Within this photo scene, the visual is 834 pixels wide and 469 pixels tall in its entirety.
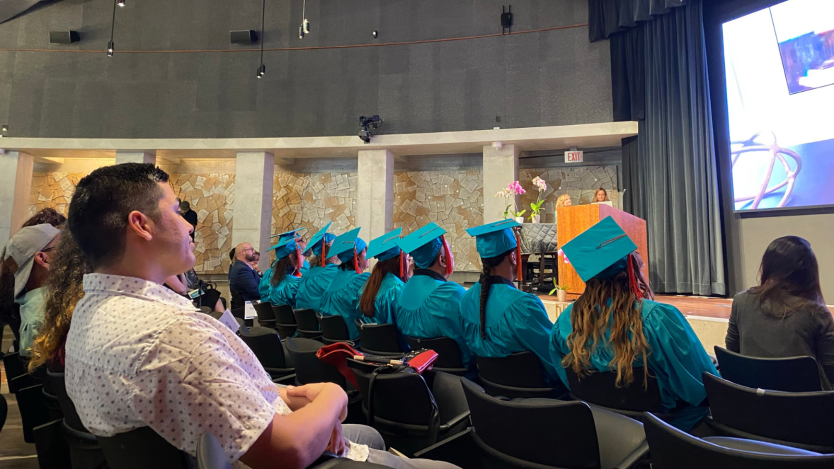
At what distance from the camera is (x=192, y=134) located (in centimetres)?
945

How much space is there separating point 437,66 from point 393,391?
809cm

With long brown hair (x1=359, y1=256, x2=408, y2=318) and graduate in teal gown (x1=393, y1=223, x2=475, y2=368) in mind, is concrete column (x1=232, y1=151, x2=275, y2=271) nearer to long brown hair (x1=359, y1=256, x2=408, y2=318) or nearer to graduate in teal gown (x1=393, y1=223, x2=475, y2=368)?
long brown hair (x1=359, y1=256, x2=408, y2=318)

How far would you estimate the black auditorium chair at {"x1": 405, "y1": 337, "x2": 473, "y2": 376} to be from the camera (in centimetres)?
245

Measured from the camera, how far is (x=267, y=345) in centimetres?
258

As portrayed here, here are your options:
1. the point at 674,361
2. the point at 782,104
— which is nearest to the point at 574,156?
the point at 782,104

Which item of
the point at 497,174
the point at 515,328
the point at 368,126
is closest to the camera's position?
Answer: the point at 515,328

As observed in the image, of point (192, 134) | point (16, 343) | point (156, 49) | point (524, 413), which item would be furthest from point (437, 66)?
point (524, 413)

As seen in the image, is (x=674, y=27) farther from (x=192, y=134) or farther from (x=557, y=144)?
(x=192, y=134)

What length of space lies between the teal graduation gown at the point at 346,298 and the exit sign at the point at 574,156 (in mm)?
5493

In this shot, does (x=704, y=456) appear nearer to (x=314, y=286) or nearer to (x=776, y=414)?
(x=776, y=414)

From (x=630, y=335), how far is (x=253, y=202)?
27.7 feet

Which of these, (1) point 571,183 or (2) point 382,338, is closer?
(2) point 382,338

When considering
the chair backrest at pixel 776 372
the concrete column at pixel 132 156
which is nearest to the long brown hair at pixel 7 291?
the chair backrest at pixel 776 372

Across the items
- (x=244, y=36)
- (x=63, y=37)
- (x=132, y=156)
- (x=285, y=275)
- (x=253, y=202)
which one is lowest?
(x=285, y=275)
